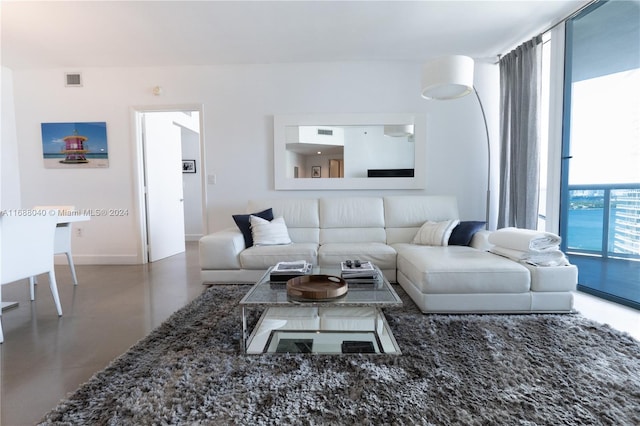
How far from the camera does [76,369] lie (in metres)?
1.52

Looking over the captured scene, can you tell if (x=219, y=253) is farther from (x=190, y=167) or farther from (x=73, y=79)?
(x=190, y=167)

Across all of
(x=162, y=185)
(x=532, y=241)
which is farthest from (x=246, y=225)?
(x=532, y=241)

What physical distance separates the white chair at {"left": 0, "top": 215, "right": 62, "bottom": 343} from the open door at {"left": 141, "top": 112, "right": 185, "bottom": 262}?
1840 mm

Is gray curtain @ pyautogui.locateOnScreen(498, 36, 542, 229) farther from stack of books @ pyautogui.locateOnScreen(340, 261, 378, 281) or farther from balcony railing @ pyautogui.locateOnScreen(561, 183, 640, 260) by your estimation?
stack of books @ pyautogui.locateOnScreen(340, 261, 378, 281)

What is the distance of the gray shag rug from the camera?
3.72 ft

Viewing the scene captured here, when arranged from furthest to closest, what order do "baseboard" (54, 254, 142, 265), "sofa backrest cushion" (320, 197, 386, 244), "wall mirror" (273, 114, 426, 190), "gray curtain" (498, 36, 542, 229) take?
"baseboard" (54, 254, 142, 265)
"wall mirror" (273, 114, 426, 190)
"sofa backrest cushion" (320, 197, 386, 244)
"gray curtain" (498, 36, 542, 229)

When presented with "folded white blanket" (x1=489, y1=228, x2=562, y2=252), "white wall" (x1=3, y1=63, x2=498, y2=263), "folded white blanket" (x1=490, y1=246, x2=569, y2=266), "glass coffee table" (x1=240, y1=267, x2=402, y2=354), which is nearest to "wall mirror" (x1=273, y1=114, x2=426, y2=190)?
"white wall" (x1=3, y1=63, x2=498, y2=263)

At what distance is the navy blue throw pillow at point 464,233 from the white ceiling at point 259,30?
195 centimetres

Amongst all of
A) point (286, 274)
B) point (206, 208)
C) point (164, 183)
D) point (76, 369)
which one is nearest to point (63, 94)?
point (164, 183)

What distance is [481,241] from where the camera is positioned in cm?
272

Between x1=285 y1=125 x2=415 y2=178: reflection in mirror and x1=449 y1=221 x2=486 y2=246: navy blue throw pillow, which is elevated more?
x1=285 y1=125 x2=415 y2=178: reflection in mirror

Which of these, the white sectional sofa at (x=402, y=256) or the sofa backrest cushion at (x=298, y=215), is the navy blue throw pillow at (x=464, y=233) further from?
the sofa backrest cushion at (x=298, y=215)

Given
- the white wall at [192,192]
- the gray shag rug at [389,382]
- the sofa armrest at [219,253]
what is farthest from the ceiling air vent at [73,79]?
the gray shag rug at [389,382]

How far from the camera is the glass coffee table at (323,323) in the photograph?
1557 millimetres
